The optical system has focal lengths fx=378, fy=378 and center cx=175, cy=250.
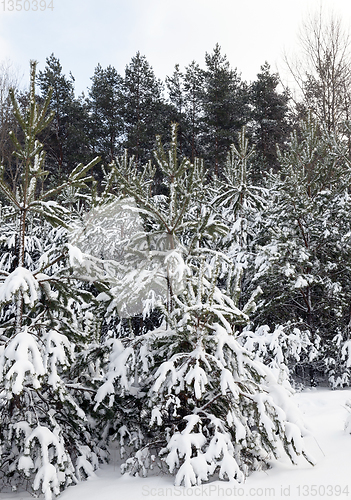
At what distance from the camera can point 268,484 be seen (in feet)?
9.64

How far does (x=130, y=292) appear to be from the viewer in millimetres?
3732

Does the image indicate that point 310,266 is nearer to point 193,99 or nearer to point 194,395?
point 194,395

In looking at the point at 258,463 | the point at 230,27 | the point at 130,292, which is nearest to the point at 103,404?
the point at 130,292

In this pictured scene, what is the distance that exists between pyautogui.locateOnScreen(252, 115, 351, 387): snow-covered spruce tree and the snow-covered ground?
12.1ft

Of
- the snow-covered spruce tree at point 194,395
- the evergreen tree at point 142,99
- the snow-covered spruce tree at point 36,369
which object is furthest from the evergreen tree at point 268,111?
the snow-covered spruce tree at point 36,369

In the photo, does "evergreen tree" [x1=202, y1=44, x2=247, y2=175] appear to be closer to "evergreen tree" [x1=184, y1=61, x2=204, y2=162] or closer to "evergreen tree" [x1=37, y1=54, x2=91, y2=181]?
"evergreen tree" [x1=184, y1=61, x2=204, y2=162]

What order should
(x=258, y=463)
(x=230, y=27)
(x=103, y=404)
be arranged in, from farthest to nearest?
(x=230, y=27)
(x=103, y=404)
(x=258, y=463)

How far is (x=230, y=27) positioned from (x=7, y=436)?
8.95 metres

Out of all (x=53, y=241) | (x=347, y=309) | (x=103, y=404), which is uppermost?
(x=53, y=241)

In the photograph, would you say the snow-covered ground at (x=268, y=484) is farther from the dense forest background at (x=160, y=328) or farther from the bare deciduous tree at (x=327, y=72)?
the bare deciduous tree at (x=327, y=72)

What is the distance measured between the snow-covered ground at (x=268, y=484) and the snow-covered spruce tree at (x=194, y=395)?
105mm

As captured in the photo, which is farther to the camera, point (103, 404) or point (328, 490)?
point (103, 404)

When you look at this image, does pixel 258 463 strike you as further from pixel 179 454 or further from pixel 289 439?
pixel 179 454

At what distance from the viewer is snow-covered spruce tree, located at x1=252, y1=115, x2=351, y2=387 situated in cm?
713
